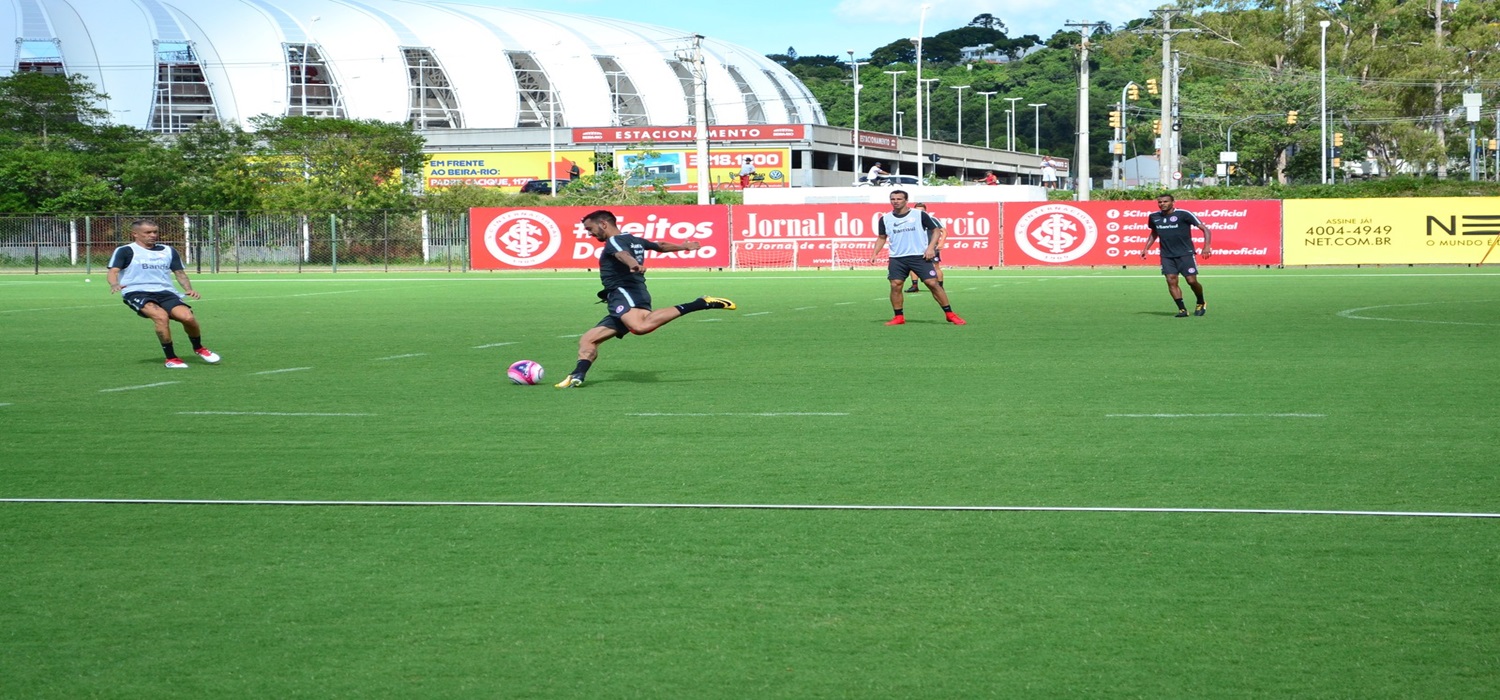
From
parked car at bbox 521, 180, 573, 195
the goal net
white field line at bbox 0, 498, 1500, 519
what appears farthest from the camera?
parked car at bbox 521, 180, 573, 195

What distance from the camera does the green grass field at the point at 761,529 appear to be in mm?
4832

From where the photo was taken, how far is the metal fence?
157ft

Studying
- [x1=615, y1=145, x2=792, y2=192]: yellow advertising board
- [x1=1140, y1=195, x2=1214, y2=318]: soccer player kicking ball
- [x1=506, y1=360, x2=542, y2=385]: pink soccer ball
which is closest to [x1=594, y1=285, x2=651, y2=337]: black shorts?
[x1=506, y1=360, x2=542, y2=385]: pink soccer ball

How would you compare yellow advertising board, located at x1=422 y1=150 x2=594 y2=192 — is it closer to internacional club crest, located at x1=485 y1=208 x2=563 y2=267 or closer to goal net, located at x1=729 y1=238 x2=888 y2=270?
internacional club crest, located at x1=485 y1=208 x2=563 y2=267

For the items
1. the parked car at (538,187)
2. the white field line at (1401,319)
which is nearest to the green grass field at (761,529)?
the white field line at (1401,319)

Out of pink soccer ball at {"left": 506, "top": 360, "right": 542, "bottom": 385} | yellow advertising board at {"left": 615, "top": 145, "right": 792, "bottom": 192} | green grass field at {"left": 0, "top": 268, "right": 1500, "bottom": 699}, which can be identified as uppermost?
yellow advertising board at {"left": 615, "top": 145, "right": 792, "bottom": 192}

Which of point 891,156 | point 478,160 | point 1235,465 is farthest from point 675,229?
point 891,156

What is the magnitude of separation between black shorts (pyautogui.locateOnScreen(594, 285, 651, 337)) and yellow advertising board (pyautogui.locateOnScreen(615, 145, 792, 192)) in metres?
70.3

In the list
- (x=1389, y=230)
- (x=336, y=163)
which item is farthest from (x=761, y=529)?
(x=336, y=163)

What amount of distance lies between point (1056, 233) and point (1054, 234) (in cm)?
6

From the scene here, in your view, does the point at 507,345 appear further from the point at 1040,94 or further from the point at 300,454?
the point at 1040,94

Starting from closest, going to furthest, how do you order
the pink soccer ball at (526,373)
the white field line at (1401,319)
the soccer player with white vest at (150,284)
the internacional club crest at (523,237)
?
the pink soccer ball at (526,373) < the soccer player with white vest at (150,284) < the white field line at (1401,319) < the internacional club crest at (523,237)

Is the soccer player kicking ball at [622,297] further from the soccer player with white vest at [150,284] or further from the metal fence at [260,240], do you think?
the metal fence at [260,240]

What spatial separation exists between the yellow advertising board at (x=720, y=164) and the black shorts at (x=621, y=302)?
231 feet
